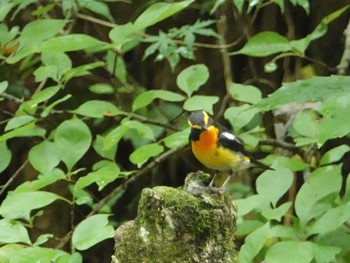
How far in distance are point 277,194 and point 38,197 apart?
757 mm

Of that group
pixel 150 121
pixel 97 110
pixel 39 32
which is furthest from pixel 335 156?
pixel 39 32

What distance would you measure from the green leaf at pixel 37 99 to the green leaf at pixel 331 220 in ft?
3.36

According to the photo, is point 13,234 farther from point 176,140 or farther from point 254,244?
point 254,244

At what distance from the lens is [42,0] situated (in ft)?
11.4

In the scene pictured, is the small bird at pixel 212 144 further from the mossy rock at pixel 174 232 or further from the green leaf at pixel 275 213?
the mossy rock at pixel 174 232

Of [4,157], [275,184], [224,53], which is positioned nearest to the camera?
[275,184]

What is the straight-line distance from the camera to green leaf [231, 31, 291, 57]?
2813 mm

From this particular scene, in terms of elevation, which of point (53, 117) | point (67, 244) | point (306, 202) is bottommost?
point (67, 244)

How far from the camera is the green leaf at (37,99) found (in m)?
2.71

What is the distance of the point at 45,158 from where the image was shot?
2.75m

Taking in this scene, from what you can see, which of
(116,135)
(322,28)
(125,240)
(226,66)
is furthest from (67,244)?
(125,240)

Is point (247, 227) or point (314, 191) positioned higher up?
point (314, 191)

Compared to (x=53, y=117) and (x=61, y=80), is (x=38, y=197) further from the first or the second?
(x=53, y=117)

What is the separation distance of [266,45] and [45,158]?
3.00ft
